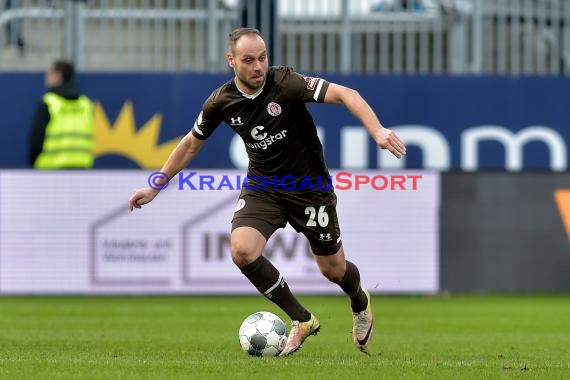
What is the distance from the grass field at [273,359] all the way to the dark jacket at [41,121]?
1907 mm

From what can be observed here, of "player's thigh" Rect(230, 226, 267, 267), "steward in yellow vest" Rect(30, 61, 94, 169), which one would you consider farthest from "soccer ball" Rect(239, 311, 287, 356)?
"steward in yellow vest" Rect(30, 61, 94, 169)

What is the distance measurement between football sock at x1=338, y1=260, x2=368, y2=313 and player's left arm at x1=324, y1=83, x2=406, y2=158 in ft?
4.24

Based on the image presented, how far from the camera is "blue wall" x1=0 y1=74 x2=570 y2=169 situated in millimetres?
17312

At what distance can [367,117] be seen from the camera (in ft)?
25.2

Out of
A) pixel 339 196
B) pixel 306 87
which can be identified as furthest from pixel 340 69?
pixel 306 87

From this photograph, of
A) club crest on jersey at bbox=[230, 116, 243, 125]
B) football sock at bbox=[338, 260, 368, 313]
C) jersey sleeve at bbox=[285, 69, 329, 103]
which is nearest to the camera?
jersey sleeve at bbox=[285, 69, 329, 103]

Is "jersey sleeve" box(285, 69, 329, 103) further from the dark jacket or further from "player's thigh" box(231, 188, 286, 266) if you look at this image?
the dark jacket

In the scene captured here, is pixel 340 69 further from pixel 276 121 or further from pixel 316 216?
pixel 276 121

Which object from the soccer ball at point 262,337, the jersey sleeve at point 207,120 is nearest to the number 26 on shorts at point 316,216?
the soccer ball at point 262,337

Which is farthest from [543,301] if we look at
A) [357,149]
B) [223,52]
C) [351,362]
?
[351,362]

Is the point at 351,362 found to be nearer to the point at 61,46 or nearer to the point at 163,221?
the point at 163,221

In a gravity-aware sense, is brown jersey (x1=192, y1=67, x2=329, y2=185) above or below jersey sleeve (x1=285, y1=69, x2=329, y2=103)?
below

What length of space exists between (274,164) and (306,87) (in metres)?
0.57

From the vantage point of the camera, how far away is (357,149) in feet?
57.3
